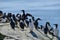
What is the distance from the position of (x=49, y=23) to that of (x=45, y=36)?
14.1 feet

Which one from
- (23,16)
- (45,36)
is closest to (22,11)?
(23,16)

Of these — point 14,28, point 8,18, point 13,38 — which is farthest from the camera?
point 8,18

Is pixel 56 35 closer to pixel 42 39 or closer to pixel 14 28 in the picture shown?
pixel 42 39

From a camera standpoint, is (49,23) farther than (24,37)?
Yes

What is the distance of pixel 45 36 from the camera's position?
5228cm

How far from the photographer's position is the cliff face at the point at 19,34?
4721 centimetres

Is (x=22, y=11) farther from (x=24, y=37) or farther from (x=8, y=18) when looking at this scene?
(x=24, y=37)

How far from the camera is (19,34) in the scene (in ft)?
157

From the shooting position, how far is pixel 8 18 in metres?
53.7

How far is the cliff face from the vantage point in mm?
47206

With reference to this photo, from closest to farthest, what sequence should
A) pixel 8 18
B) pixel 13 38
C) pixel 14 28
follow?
pixel 13 38
pixel 14 28
pixel 8 18

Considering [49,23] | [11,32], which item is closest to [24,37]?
[11,32]

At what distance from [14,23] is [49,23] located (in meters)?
7.08

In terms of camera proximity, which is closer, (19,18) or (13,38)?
(13,38)
